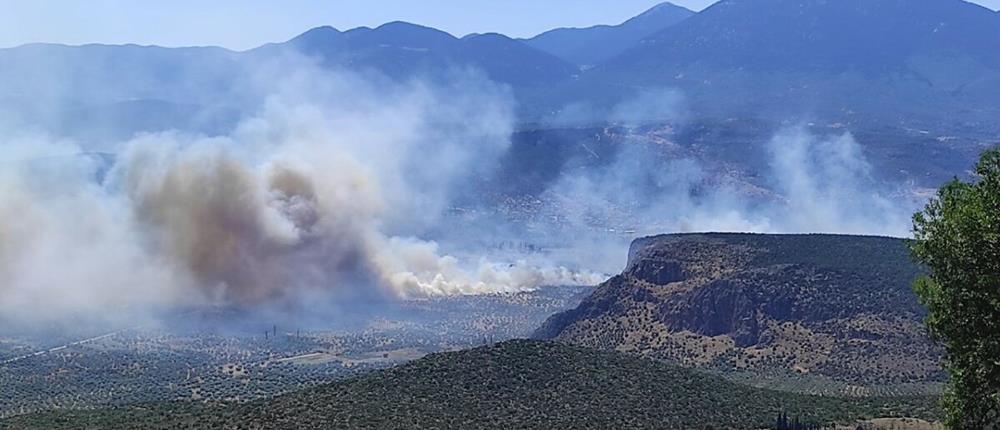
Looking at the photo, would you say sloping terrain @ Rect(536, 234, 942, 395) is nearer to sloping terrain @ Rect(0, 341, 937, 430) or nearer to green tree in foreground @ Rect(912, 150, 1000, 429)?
sloping terrain @ Rect(0, 341, 937, 430)

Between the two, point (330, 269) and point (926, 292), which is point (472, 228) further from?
point (926, 292)

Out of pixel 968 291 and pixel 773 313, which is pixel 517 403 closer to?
pixel 968 291

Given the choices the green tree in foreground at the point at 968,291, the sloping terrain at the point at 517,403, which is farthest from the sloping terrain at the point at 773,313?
the green tree in foreground at the point at 968,291

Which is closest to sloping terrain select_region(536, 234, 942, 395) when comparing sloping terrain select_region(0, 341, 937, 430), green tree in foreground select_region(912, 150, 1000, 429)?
sloping terrain select_region(0, 341, 937, 430)

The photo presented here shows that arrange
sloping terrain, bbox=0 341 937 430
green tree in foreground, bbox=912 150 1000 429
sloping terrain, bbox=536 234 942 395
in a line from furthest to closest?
sloping terrain, bbox=536 234 942 395 < sloping terrain, bbox=0 341 937 430 < green tree in foreground, bbox=912 150 1000 429

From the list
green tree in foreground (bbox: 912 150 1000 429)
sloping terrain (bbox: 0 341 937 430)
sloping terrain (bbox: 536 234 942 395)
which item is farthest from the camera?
sloping terrain (bbox: 536 234 942 395)

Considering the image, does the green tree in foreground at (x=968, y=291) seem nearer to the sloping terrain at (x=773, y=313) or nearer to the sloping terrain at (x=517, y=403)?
the sloping terrain at (x=517, y=403)
